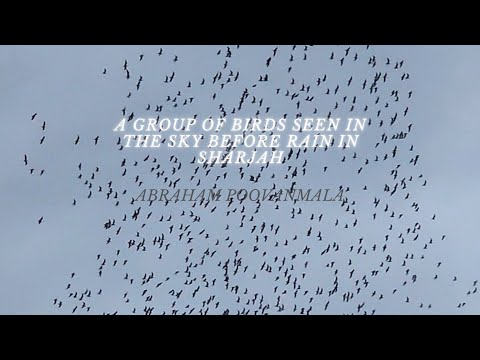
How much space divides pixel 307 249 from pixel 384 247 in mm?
3262
